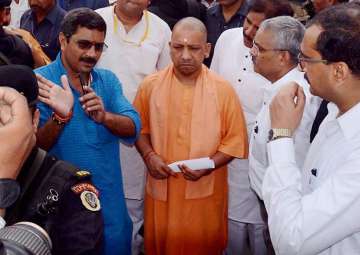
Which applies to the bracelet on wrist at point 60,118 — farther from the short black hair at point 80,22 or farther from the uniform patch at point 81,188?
the uniform patch at point 81,188

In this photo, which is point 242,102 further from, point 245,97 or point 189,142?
point 189,142

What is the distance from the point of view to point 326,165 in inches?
72.6

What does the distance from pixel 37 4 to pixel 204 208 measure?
7.47 feet

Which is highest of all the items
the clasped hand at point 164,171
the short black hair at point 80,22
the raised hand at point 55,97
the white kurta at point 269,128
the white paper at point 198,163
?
the short black hair at point 80,22

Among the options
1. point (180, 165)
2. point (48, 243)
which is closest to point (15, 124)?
point (48, 243)

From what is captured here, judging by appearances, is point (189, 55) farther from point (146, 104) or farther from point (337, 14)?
point (337, 14)

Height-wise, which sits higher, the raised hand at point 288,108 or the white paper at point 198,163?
the raised hand at point 288,108

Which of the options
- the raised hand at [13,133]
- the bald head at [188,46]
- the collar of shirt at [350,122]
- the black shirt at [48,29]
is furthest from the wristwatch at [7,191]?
the black shirt at [48,29]

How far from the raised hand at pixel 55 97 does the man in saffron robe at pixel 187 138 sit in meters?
1.02

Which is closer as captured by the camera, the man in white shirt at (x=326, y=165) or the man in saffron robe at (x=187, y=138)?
the man in white shirt at (x=326, y=165)

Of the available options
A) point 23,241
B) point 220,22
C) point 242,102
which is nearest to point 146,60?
point 242,102

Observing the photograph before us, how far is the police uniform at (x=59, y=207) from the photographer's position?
5.24ft

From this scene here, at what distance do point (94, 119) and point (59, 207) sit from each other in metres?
1.08

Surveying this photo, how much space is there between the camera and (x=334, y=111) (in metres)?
2.12
